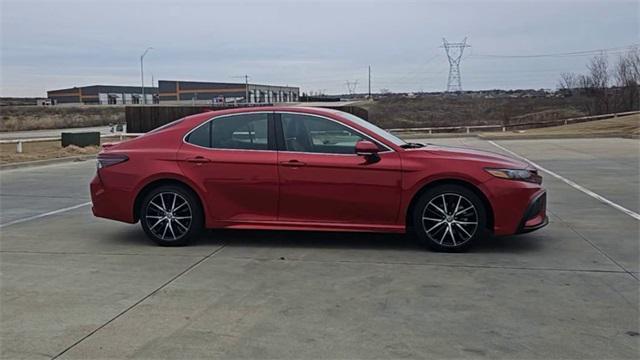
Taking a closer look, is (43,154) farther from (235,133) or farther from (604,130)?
(604,130)

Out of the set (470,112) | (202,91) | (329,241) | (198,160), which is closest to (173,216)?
(198,160)

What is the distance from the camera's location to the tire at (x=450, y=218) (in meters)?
6.72

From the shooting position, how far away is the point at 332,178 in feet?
22.5

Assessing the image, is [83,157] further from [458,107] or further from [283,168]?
[458,107]

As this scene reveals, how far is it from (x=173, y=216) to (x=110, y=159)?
1.04m

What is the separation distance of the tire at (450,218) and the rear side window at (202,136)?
2497 millimetres

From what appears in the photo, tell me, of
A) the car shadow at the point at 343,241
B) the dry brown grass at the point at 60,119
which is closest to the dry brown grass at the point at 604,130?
the car shadow at the point at 343,241

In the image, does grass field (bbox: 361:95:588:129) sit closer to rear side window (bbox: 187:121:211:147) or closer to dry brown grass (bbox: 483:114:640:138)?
dry brown grass (bbox: 483:114:640:138)

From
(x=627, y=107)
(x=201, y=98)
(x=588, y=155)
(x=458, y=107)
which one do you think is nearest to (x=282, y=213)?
(x=588, y=155)

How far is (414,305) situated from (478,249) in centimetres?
223

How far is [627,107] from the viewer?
58.1 metres

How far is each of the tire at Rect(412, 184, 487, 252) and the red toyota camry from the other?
0.4 inches

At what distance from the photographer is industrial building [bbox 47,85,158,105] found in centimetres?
11841

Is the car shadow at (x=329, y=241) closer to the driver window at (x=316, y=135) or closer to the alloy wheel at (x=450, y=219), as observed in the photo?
the alloy wheel at (x=450, y=219)
